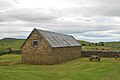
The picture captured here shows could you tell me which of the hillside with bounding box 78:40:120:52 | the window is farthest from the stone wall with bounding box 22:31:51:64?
the hillside with bounding box 78:40:120:52

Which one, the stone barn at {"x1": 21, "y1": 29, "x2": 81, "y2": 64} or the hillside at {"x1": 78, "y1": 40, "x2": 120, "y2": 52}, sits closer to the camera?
the stone barn at {"x1": 21, "y1": 29, "x2": 81, "y2": 64}

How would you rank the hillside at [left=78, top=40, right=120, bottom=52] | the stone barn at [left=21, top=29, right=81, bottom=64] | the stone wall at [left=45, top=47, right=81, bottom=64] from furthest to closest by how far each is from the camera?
the hillside at [left=78, top=40, right=120, bottom=52] → the stone wall at [left=45, top=47, right=81, bottom=64] → the stone barn at [left=21, top=29, right=81, bottom=64]

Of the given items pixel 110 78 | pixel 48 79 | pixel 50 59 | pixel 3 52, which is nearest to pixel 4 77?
pixel 48 79

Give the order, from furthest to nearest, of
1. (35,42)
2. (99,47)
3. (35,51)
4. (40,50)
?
(99,47) < (35,42) < (35,51) < (40,50)

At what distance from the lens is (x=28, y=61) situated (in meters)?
47.0

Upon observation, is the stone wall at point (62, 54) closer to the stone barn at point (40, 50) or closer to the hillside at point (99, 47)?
the stone barn at point (40, 50)

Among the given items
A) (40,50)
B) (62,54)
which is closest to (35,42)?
(40,50)

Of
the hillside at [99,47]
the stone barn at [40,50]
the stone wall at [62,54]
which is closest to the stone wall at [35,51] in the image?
the stone barn at [40,50]

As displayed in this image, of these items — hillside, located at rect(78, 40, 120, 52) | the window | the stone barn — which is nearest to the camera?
the stone barn

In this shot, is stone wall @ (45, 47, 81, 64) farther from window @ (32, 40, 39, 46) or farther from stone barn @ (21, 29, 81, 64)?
window @ (32, 40, 39, 46)

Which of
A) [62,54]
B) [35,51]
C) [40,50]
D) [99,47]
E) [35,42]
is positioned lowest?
[99,47]

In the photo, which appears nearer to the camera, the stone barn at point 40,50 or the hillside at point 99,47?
the stone barn at point 40,50

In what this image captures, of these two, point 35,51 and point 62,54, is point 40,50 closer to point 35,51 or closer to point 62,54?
point 35,51

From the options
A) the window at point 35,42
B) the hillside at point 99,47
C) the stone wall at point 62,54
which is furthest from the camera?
the hillside at point 99,47
